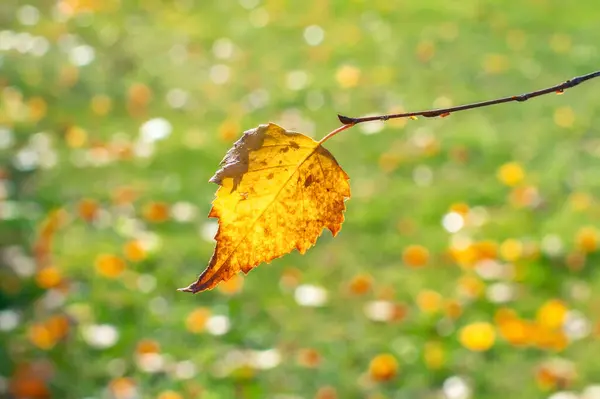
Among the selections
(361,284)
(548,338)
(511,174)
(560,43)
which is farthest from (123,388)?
(560,43)

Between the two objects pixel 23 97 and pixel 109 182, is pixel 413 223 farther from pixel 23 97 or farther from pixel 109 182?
pixel 23 97

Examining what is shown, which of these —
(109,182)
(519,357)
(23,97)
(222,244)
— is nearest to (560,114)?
(519,357)

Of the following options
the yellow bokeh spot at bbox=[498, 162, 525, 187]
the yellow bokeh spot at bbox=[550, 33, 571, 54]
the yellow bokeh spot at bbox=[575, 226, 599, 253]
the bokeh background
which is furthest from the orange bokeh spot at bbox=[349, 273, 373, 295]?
the yellow bokeh spot at bbox=[550, 33, 571, 54]

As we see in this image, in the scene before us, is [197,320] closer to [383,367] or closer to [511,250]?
[383,367]

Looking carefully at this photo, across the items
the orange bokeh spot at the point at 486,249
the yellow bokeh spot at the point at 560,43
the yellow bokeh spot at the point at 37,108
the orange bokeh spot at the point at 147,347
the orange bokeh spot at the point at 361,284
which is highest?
the yellow bokeh spot at the point at 560,43

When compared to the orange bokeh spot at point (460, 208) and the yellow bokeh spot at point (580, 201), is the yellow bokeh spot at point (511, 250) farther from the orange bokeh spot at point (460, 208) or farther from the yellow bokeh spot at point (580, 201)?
the yellow bokeh spot at point (580, 201)

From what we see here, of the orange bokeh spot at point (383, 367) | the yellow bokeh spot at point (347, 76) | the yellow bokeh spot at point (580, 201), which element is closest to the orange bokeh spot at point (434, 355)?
the orange bokeh spot at point (383, 367)
